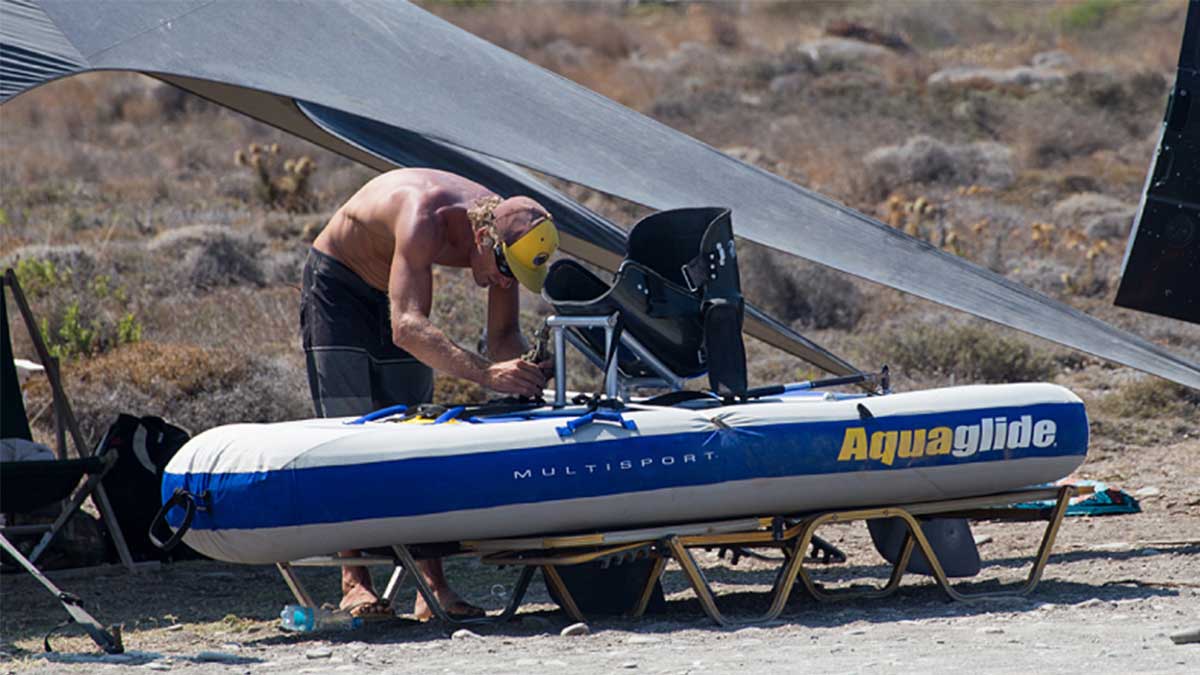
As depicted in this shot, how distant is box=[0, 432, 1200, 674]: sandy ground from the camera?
203 inches

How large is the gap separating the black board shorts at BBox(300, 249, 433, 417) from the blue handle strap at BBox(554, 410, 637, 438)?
1.28 meters

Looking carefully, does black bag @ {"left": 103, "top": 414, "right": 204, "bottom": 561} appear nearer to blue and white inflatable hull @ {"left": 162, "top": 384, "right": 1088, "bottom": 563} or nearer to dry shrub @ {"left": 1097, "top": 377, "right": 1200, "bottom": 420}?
blue and white inflatable hull @ {"left": 162, "top": 384, "right": 1088, "bottom": 563}

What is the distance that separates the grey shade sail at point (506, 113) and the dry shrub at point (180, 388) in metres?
3.62

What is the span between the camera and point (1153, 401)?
36.7 ft

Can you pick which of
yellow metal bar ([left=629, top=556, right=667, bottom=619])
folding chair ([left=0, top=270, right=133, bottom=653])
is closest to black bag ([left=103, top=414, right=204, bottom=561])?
folding chair ([left=0, top=270, right=133, bottom=653])

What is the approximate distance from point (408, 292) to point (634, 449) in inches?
41.5

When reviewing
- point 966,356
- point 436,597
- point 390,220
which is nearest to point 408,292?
point 390,220

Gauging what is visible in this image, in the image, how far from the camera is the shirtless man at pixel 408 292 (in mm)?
6184

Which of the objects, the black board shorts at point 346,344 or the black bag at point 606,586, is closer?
the black bag at point 606,586

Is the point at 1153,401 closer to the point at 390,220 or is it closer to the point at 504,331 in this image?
the point at 504,331

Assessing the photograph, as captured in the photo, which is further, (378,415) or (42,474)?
(42,474)

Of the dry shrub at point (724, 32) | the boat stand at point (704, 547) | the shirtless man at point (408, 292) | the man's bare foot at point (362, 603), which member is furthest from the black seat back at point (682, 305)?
the dry shrub at point (724, 32)

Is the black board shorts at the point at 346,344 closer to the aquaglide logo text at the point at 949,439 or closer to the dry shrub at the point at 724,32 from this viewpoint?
the aquaglide logo text at the point at 949,439

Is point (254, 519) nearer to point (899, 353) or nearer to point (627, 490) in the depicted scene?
point (627, 490)
